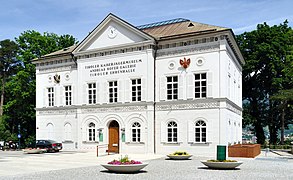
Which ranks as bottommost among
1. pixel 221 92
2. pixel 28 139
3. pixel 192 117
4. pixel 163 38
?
pixel 28 139

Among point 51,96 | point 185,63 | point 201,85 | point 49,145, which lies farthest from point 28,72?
point 201,85

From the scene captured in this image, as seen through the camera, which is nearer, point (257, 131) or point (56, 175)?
point (56, 175)

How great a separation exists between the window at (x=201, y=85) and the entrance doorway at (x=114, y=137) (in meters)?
7.92

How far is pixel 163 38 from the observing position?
108 feet

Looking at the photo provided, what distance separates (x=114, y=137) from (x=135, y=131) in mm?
2369

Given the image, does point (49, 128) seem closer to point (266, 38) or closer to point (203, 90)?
point (203, 90)

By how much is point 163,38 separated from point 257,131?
2865cm

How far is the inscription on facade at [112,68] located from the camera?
3394 cm

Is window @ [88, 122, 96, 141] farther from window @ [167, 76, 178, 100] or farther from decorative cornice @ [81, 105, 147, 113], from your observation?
window @ [167, 76, 178, 100]

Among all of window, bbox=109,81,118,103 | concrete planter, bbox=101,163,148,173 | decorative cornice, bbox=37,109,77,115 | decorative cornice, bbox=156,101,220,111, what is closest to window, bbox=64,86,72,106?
decorative cornice, bbox=37,109,77,115

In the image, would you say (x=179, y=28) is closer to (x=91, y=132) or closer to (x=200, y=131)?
(x=200, y=131)

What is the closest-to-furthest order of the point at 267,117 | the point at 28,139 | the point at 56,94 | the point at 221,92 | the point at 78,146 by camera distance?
1. the point at 221,92
2. the point at 78,146
3. the point at 56,94
4. the point at 28,139
5. the point at 267,117

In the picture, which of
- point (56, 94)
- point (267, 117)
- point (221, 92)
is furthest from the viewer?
point (267, 117)

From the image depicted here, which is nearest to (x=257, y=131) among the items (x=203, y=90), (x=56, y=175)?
(x=203, y=90)
